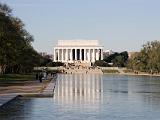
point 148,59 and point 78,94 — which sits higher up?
point 148,59

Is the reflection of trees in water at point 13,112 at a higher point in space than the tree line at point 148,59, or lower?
lower

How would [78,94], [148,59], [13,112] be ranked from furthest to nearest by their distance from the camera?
[148,59] → [78,94] → [13,112]

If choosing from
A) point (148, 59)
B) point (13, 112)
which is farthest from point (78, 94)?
point (148, 59)

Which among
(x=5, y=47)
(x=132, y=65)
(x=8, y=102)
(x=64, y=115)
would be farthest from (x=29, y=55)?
(x=64, y=115)

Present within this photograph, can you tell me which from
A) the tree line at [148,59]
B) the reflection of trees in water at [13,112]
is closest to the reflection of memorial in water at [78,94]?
the reflection of trees in water at [13,112]

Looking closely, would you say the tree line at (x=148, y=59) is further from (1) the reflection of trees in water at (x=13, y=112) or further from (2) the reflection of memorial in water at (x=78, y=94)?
(1) the reflection of trees in water at (x=13, y=112)

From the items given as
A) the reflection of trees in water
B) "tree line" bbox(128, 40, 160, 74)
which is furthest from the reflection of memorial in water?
"tree line" bbox(128, 40, 160, 74)

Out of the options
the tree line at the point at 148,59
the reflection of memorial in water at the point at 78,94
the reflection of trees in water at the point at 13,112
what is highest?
the tree line at the point at 148,59

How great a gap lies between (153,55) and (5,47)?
76974 mm

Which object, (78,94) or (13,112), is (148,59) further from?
→ (13,112)

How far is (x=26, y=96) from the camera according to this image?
1335 inches

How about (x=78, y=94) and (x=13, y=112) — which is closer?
(x=13, y=112)

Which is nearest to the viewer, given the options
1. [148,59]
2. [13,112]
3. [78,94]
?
[13,112]

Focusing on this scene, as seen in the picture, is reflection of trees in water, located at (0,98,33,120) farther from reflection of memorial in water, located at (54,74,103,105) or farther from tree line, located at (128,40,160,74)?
tree line, located at (128,40,160,74)
